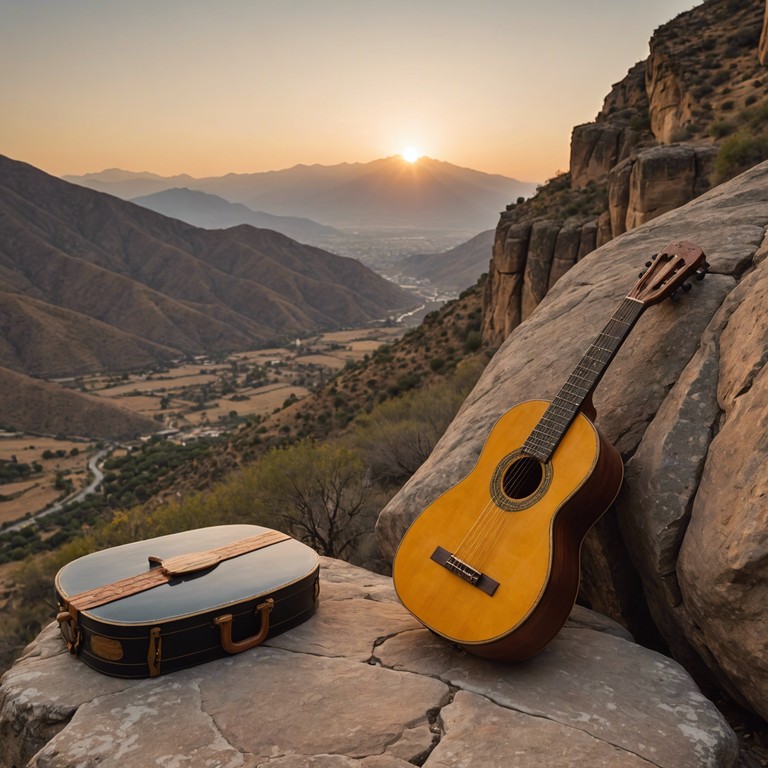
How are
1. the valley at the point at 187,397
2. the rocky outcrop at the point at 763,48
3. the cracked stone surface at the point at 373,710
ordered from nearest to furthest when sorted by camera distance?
the cracked stone surface at the point at 373,710 < the rocky outcrop at the point at 763,48 < the valley at the point at 187,397

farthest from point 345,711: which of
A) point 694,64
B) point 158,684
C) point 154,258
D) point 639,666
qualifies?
point 154,258

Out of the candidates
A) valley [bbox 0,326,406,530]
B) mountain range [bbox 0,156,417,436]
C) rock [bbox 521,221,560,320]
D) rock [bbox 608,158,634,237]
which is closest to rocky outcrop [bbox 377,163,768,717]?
rock [bbox 608,158,634,237]

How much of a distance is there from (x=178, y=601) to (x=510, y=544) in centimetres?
202

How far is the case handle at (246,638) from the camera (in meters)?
3.77

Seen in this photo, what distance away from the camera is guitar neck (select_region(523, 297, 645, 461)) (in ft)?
13.1

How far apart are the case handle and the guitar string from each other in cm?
125

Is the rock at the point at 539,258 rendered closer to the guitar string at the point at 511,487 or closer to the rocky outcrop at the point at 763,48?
the rocky outcrop at the point at 763,48

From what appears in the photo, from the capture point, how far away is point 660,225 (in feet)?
19.6

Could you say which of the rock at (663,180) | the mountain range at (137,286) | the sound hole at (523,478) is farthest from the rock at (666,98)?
the mountain range at (137,286)

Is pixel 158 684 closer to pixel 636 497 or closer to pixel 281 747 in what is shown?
pixel 281 747

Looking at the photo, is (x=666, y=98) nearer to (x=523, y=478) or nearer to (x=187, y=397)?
(x=523, y=478)

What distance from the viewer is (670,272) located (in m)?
4.47

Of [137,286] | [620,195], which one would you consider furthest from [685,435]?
[137,286]

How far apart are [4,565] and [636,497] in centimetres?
3746
